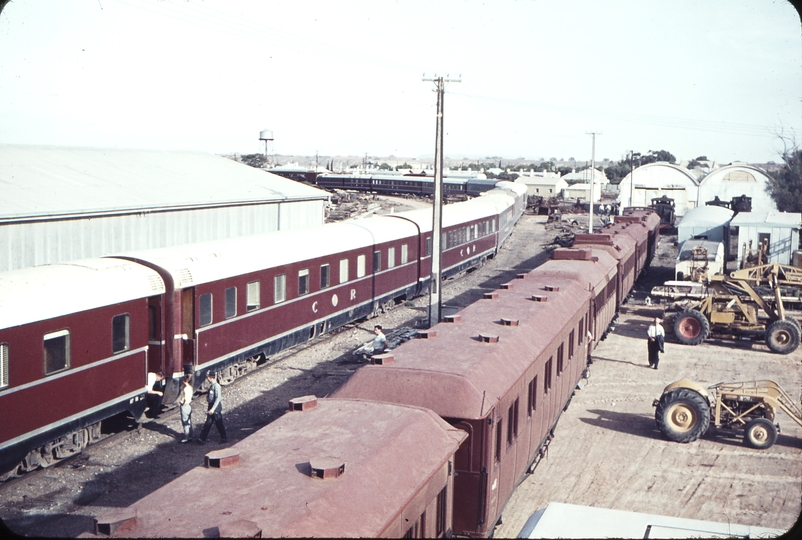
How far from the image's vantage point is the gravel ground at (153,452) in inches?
444

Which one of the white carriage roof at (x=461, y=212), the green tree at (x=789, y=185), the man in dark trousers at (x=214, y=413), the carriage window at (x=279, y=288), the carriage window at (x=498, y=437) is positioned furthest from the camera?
the green tree at (x=789, y=185)

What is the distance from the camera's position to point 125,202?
25531 mm

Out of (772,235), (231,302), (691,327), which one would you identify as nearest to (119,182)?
(231,302)

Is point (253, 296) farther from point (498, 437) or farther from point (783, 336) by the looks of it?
point (783, 336)

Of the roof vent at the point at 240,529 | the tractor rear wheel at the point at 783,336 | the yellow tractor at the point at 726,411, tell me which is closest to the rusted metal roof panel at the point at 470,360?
the yellow tractor at the point at 726,411

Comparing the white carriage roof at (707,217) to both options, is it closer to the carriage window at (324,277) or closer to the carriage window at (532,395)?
the carriage window at (324,277)

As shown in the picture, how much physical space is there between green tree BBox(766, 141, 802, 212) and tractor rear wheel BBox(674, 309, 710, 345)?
4613 cm

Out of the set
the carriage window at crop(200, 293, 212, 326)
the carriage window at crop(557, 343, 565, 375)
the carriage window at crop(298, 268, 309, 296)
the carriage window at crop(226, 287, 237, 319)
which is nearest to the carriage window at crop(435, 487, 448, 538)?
the carriage window at crop(557, 343, 565, 375)

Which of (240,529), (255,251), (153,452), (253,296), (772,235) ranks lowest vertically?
(153,452)

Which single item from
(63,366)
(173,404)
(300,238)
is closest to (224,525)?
(63,366)

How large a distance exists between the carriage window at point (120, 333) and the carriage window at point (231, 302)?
10.7 ft

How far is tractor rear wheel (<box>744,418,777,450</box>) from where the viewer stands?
15055 millimetres

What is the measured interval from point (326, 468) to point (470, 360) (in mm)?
4004

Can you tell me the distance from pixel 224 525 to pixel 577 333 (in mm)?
12412
